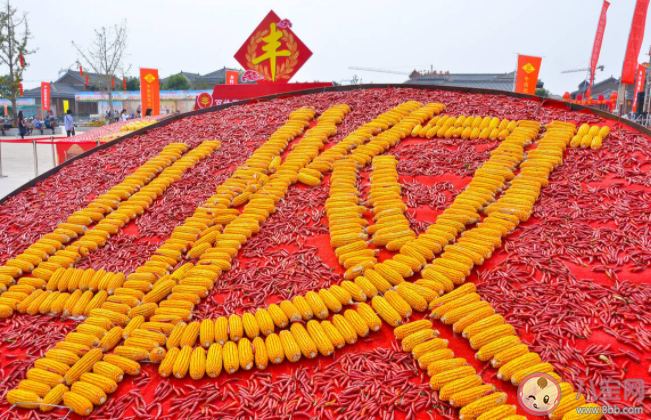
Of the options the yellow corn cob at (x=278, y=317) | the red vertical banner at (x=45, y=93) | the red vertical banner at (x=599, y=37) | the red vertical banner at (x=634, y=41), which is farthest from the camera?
the red vertical banner at (x=45, y=93)

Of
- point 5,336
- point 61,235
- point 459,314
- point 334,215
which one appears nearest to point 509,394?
point 459,314

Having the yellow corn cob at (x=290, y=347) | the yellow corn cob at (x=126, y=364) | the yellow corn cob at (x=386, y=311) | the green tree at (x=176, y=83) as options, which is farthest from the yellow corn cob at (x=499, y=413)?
the green tree at (x=176, y=83)

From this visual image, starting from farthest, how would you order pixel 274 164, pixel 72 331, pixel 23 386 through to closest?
pixel 274 164 → pixel 72 331 → pixel 23 386

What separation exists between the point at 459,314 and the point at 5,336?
5.51 metres

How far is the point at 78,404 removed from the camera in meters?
4.07

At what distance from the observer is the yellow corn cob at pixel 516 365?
392 cm

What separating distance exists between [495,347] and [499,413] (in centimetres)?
76

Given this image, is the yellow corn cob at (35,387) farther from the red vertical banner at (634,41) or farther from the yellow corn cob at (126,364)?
the red vertical banner at (634,41)

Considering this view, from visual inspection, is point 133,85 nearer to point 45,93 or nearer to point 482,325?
point 45,93

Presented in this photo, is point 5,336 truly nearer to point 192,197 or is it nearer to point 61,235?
point 61,235

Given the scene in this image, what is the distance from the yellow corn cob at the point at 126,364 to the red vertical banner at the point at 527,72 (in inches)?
930

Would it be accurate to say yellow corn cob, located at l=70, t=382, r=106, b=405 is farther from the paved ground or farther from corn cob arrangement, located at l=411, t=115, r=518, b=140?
the paved ground

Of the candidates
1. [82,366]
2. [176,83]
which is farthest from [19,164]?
[176,83]

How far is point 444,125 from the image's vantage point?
9.26 meters
